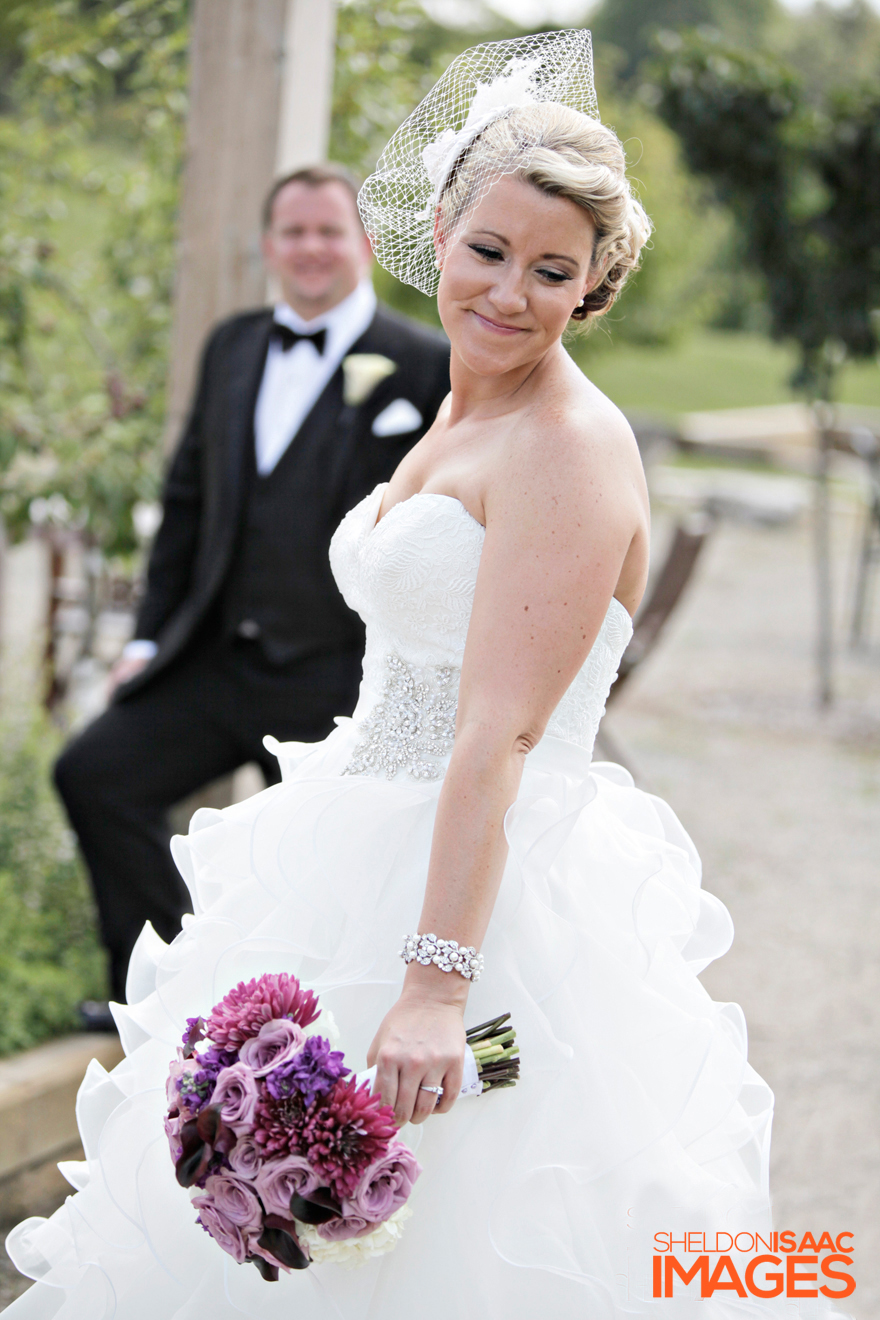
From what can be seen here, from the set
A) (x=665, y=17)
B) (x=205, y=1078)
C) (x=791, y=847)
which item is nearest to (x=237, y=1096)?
(x=205, y=1078)

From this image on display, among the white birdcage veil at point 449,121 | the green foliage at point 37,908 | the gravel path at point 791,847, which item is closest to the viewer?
the white birdcage veil at point 449,121

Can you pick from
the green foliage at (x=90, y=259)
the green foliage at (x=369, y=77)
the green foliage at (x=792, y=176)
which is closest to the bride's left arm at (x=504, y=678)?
the green foliage at (x=90, y=259)

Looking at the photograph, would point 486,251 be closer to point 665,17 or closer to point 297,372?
point 297,372

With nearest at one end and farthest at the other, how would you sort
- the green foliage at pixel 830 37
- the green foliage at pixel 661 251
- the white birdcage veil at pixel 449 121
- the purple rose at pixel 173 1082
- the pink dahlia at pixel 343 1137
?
the pink dahlia at pixel 343 1137 → the purple rose at pixel 173 1082 → the white birdcage veil at pixel 449 121 → the green foliage at pixel 661 251 → the green foliage at pixel 830 37

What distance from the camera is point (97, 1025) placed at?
10.2ft

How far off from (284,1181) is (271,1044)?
0.14 metres

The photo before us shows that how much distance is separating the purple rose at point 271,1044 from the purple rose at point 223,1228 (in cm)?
16

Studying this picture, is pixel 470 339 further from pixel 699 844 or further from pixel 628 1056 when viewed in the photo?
pixel 699 844

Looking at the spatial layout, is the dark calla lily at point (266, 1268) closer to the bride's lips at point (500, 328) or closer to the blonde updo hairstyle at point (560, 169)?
the bride's lips at point (500, 328)

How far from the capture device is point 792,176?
21.3ft

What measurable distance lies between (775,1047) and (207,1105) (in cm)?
282

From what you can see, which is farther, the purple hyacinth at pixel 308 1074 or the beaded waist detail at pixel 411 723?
the beaded waist detail at pixel 411 723

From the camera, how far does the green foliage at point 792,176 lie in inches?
249

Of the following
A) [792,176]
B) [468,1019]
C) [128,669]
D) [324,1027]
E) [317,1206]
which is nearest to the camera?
[317,1206]
